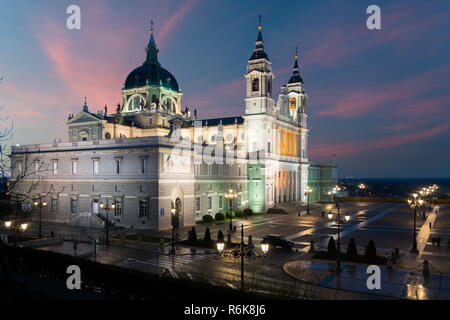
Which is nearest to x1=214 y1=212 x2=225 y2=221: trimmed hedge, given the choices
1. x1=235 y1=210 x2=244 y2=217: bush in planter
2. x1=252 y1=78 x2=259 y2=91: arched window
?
x1=235 y1=210 x2=244 y2=217: bush in planter

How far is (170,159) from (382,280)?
30450mm

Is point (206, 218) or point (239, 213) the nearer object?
point (206, 218)

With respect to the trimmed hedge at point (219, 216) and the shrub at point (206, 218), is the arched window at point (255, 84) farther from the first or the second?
the shrub at point (206, 218)

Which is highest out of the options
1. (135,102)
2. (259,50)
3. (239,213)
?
(259,50)

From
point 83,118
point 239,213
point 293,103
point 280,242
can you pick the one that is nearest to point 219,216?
point 239,213

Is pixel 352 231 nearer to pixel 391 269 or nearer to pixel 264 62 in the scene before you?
pixel 391 269

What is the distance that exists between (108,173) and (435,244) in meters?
38.8

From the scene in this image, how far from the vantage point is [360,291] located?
2236 cm

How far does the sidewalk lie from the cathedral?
12641mm

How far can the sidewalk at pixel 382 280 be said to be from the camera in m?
21.9

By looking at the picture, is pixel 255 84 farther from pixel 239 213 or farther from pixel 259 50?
pixel 239 213

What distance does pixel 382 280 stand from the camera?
2470 centimetres
